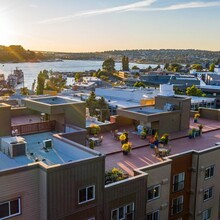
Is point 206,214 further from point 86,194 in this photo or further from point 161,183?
point 86,194

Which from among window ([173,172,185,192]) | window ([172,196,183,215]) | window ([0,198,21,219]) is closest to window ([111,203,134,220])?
window ([173,172,185,192])

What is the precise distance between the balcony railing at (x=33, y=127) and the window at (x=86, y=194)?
7.26 m

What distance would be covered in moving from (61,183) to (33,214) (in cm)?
196

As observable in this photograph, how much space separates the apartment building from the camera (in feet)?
49.5

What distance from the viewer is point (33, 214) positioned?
50.6ft

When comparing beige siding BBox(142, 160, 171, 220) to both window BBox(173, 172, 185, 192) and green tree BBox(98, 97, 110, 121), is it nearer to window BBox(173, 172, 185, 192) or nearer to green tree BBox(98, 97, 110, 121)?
window BBox(173, 172, 185, 192)

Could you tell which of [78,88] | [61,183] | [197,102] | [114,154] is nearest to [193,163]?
[114,154]

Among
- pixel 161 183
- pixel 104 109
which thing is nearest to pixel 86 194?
pixel 161 183

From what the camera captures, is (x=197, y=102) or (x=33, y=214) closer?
(x=33, y=214)

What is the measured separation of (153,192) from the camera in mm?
20375

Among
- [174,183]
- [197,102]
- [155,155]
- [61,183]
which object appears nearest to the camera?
[61,183]

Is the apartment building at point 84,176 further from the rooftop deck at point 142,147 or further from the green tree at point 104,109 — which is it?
the green tree at point 104,109

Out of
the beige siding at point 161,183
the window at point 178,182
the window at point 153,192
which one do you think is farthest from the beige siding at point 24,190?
the window at point 178,182

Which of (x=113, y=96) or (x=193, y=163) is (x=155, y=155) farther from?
A: (x=113, y=96)
